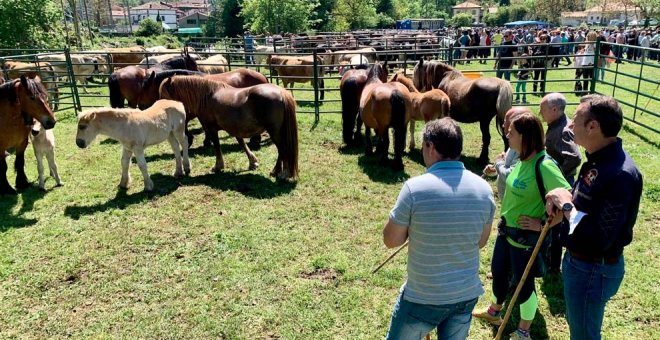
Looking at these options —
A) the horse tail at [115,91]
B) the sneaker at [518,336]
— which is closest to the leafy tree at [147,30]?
the horse tail at [115,91]

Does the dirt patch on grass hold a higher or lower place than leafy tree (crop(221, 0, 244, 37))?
lower

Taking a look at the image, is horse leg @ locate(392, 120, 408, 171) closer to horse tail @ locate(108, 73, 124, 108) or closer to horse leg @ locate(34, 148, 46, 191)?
horse leg @ locate(34, 148, 46, 191)

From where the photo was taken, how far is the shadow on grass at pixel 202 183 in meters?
6.02

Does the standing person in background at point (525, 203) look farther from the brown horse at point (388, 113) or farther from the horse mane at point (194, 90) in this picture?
the horse mane at point (194, 90)

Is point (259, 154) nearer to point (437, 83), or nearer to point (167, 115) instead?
point (167, 115)

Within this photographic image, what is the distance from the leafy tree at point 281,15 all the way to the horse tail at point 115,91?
96.0 ft

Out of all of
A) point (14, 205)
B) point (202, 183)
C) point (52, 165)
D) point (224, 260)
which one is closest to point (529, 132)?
point (224, 260)

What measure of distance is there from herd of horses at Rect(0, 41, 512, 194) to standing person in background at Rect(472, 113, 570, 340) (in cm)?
412

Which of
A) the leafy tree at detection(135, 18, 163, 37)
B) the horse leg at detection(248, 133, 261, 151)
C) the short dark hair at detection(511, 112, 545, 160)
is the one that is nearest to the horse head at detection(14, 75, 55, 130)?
the horse leg at detection(248, 133, 261, 151)

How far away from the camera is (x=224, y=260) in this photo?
4645 mm

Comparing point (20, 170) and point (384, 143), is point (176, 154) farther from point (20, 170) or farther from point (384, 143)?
point (384, 143)

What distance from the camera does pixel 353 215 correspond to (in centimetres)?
576

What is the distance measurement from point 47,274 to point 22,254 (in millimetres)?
661

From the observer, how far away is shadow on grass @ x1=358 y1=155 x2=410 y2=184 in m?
7.01
